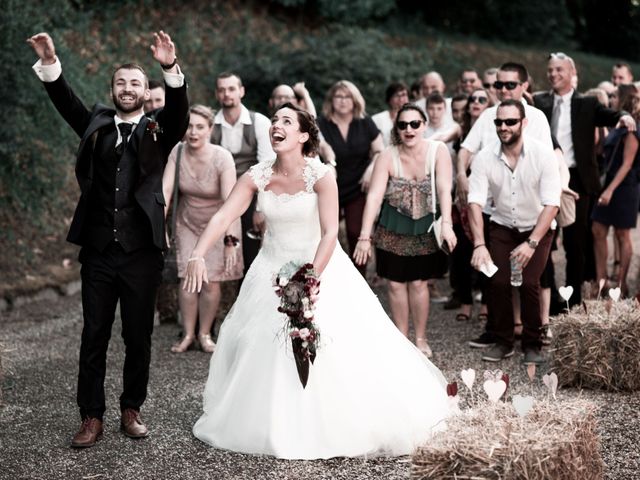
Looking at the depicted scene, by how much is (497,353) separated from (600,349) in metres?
1.18

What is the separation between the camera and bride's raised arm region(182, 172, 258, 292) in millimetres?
5559

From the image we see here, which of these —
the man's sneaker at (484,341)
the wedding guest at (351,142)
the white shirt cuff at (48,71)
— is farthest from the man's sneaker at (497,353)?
the white shirt cuff at (48,71)

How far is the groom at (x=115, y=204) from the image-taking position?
19.0ft

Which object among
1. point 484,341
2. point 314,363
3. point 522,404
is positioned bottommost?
point 484,341

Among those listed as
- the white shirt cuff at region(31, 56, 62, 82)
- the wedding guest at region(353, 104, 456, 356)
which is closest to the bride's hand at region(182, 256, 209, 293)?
the white shirt cuff at region(31, 56, 62, 82)

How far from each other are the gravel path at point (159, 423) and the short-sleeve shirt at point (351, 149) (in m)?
1.64

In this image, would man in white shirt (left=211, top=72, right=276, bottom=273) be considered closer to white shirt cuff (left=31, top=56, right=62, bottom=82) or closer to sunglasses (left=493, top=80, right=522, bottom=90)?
sunglasses (left=493, top=80, right=522, bottom=90)

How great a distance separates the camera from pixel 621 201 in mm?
10250

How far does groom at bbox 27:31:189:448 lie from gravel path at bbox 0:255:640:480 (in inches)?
10.1

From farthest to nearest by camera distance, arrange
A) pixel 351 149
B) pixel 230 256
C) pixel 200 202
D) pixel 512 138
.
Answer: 1. pixel 351 149
2. pixel 200 202
3. pixel 512 138
4. pixel 230 256

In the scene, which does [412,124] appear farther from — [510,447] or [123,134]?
[510,447]

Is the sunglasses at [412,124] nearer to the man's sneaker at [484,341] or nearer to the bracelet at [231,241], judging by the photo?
the bracelet at [231,241]

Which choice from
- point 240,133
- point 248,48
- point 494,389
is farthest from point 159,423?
point 248,48

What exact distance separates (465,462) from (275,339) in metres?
1.90
